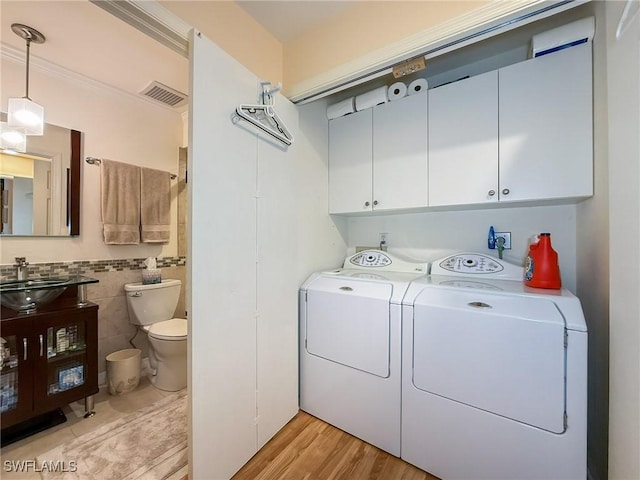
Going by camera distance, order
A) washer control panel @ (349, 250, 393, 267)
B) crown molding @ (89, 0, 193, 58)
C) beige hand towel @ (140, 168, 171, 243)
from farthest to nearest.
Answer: beige hand towel @ (140, 168, 171, 243) < washer control panel @ (349, 250, 393, 267) < crown molding @ (89, 0, 193, 58)

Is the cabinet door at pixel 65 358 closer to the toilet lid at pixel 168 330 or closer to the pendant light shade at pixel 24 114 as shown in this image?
the toilet lid at pixel 168 330

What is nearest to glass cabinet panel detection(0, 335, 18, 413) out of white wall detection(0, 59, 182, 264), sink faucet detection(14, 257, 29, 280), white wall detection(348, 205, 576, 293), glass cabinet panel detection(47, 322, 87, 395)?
glass cabinet panel detection(47, 322, 87, 395)

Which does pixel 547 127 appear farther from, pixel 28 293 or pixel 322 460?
pixel 28 293

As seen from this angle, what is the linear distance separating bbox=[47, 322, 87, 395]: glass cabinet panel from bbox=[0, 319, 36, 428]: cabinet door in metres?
0.10

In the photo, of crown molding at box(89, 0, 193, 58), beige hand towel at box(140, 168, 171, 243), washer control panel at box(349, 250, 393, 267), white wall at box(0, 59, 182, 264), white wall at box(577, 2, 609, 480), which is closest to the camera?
crown molding at box(89, 0, 193, 58)

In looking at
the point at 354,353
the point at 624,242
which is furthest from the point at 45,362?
the point at 624,242

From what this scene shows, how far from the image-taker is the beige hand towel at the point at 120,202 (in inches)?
86.7

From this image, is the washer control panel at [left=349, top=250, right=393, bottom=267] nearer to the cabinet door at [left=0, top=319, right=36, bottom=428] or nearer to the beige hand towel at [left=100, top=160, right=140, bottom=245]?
the beige hand towel at [left=100, top=160, right=140, bottom=245]

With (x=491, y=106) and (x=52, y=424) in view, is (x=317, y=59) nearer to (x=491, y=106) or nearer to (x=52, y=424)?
(x=491, y=106)

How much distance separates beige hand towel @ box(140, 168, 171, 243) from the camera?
8.00ft

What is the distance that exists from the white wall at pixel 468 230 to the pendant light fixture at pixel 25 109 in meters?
2.48

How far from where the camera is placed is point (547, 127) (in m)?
1.30

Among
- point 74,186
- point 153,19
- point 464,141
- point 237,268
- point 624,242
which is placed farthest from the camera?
point 74,186

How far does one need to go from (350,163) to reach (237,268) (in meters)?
1.20
